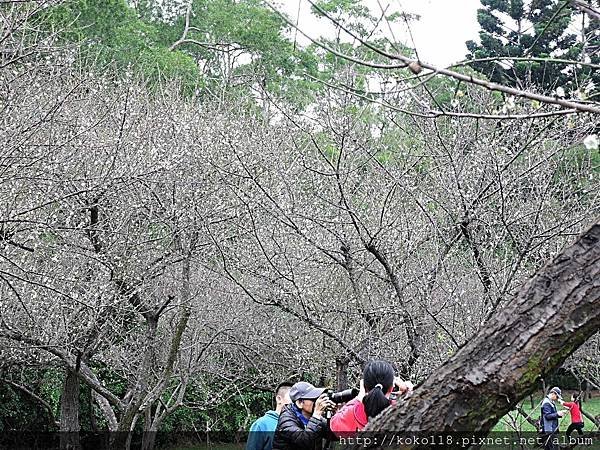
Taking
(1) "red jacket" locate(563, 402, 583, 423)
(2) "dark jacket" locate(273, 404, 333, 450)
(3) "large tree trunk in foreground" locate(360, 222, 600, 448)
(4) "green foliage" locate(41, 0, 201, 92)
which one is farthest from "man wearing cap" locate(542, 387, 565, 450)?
(4) "green foliage" locate(41, 0, 201, 92)

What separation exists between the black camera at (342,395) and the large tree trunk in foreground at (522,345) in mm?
2305

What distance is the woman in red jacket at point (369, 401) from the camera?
329cm

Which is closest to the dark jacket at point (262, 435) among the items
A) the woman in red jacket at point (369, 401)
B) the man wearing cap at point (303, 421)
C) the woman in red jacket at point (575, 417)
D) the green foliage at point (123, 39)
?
the man wearing cap at point (303, 421)

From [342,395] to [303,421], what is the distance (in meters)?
0.28

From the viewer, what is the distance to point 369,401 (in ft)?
10.9

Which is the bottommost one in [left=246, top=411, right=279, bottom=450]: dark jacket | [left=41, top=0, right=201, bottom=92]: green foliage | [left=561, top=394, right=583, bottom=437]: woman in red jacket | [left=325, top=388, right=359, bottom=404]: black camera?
[left=561, top=394, right=583, bottom=437]: woman in red jacket

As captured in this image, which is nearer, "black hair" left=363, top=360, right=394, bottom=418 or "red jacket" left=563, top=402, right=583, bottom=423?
"black hair" left=363, top=360, right=394, bottom=418

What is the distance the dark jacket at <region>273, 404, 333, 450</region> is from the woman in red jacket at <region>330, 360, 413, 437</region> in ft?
1.16

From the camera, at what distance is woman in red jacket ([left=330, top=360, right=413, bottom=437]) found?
3.29m

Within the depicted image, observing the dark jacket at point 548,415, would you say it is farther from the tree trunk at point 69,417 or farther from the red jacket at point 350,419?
the red jacket at point 350,419

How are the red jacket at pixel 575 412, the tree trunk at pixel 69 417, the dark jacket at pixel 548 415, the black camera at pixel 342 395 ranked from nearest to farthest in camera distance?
1. the black camera at pixel 342 395
2. the dark jacket at pixel 548 415
3. the tree trunk at pixel 69 417
4. the red jacket at pixel 575 412

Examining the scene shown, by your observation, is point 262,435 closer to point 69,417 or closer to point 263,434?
point 263,434

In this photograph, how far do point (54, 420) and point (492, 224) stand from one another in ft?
27.3

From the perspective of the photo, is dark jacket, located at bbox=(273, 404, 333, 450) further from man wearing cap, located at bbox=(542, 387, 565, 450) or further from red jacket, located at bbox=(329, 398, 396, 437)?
man wearing cap, located at bbox=(542, 387, 565, 450)
